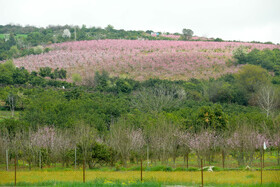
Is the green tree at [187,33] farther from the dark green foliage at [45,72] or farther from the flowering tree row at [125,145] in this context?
the flowering tree row at [125,145]

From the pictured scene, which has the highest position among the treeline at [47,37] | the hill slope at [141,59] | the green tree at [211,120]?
the treeline at [47,37]

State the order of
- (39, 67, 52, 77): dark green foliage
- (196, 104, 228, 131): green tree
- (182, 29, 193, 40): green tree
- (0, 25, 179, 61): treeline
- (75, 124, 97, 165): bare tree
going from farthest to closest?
1. (182, 29, 193, 40): green tree
2. (0, 25, 179, 61): treeline
3. (39, 67, 52, 77): dark green foliage
4. (196, 104, 228, 131): green tree
5. (75, 124, 97, 165): bare tree

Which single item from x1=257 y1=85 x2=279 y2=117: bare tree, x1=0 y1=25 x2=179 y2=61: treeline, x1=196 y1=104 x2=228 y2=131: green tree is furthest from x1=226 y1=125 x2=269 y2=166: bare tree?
x1=0 y1=25 x2=179 y2=61: treeline

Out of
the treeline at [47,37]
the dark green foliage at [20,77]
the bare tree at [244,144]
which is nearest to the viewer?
the bare tree at [244,144]

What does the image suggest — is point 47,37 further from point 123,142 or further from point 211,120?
point 123,142

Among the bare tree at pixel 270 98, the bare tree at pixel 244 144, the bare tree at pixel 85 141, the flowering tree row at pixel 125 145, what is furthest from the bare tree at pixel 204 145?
the bare tree at pixel 270 98

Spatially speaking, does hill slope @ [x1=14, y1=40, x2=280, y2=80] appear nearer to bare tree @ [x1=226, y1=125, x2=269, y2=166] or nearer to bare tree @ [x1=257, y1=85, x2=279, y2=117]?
bare tree @ [x1=257, y1=85, x2=279, y2=117]

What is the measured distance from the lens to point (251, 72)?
7619 centimetres

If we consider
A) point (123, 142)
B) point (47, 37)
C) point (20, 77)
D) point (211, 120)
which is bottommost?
point (123, 142)

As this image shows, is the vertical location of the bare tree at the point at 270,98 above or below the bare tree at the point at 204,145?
above

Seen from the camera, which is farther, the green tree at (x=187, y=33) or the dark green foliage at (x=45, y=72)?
the green tree at (x=187, y=33)

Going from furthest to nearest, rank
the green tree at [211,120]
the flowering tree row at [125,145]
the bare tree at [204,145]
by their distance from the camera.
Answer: the green tree at [211,120], the bare tree at [204,145], the flowering tree row at [125,145]

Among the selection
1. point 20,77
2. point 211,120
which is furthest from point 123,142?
point 20,77

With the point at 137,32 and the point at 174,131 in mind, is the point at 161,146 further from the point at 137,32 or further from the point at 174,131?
the point at 137,32
